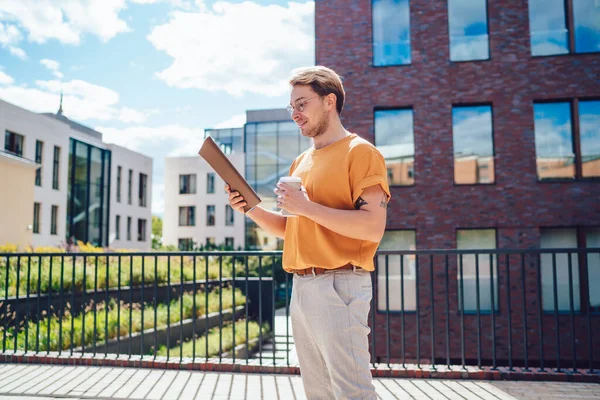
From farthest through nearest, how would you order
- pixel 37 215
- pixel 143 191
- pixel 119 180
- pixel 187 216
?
1. pixel 187 216
2. pixel 143 191
3. pixel 119 180
4. pixel 37 215

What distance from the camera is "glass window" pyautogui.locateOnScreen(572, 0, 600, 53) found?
49.8 feet

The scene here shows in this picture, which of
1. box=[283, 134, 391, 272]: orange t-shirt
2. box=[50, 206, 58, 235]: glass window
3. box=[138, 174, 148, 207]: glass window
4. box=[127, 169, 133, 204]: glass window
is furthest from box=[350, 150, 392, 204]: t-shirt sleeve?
box=[138, 174, 148, 207]: glass window

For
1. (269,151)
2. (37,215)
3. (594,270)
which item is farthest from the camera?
(269,151)

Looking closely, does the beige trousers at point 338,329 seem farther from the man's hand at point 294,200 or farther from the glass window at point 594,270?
the glass window at point 594,270

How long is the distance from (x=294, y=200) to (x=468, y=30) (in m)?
15.4

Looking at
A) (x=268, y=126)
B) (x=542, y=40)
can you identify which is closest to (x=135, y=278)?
(x=542, y=40)

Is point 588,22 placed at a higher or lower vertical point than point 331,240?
higher

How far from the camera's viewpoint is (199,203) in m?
49.4

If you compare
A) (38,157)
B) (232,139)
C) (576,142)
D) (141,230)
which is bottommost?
(141,230)

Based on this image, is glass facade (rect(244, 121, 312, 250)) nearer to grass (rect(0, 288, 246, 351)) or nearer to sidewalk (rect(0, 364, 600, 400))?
grass (rect(0, 288, 246, 351))

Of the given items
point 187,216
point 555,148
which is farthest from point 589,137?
point 187,216

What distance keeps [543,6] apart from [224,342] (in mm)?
12748

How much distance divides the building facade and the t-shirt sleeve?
4510cm

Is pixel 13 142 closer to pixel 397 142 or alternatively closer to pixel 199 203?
pixel 397 142
